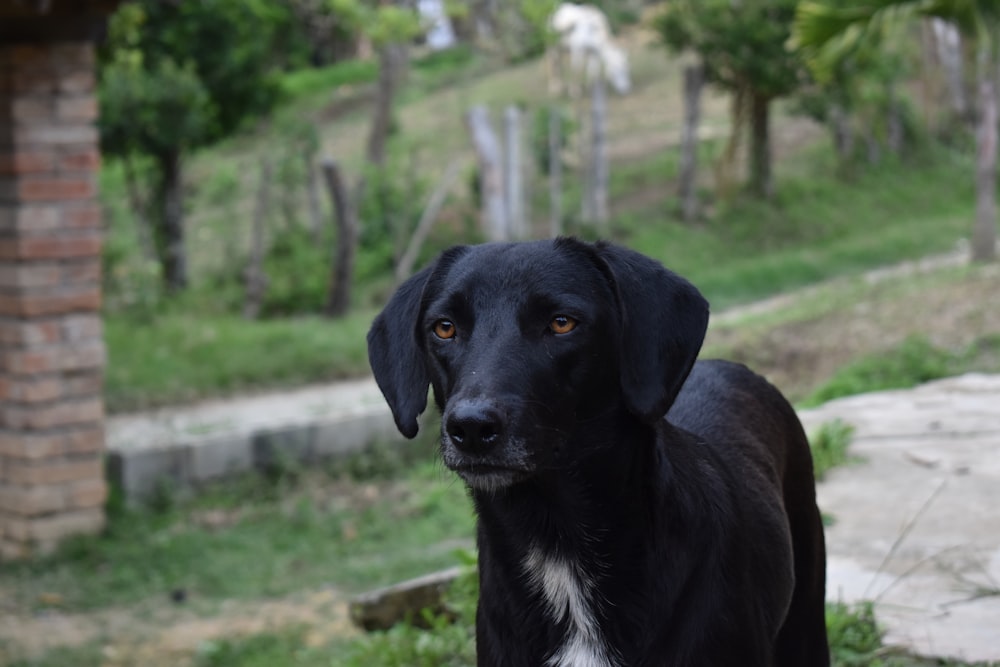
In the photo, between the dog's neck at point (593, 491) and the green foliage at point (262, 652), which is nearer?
the dog's neck at point (593, 491)

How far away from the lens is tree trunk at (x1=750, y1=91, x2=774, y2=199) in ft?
62.2

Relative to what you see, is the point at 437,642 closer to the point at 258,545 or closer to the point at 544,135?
the point at 258,545

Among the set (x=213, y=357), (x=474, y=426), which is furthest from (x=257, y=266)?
(x=474, y=426)

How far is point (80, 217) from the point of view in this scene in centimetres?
855

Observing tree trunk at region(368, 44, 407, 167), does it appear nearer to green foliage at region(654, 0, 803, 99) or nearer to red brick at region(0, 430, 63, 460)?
green foliage at region(654, 0, 803, 99)

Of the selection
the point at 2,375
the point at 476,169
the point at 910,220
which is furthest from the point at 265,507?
the point at 910,220

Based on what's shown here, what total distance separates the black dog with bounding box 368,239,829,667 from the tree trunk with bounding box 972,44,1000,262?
38.4 ft

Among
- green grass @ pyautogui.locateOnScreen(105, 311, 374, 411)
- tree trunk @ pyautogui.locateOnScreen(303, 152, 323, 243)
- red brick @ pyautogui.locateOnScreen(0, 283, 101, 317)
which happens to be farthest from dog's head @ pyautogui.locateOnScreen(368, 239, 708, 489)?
tree trunk @ pyautogui.locateOnScreen(303, 152, 323, 243)

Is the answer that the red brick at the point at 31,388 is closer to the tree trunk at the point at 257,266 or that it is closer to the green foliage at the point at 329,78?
the tree trunk at the point at 257,266

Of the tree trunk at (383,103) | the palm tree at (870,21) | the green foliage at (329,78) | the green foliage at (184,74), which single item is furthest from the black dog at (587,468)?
the green foliage at (329,78)

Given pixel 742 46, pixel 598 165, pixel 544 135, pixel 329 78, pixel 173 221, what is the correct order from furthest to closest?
pixel 329 78
pixel 742 46
pixel 544 135
pixel 598 165
pixel 173 221

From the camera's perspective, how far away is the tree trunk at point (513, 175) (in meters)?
15.3

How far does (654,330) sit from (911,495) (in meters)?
2.98

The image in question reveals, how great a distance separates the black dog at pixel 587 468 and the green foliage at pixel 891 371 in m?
5.22
